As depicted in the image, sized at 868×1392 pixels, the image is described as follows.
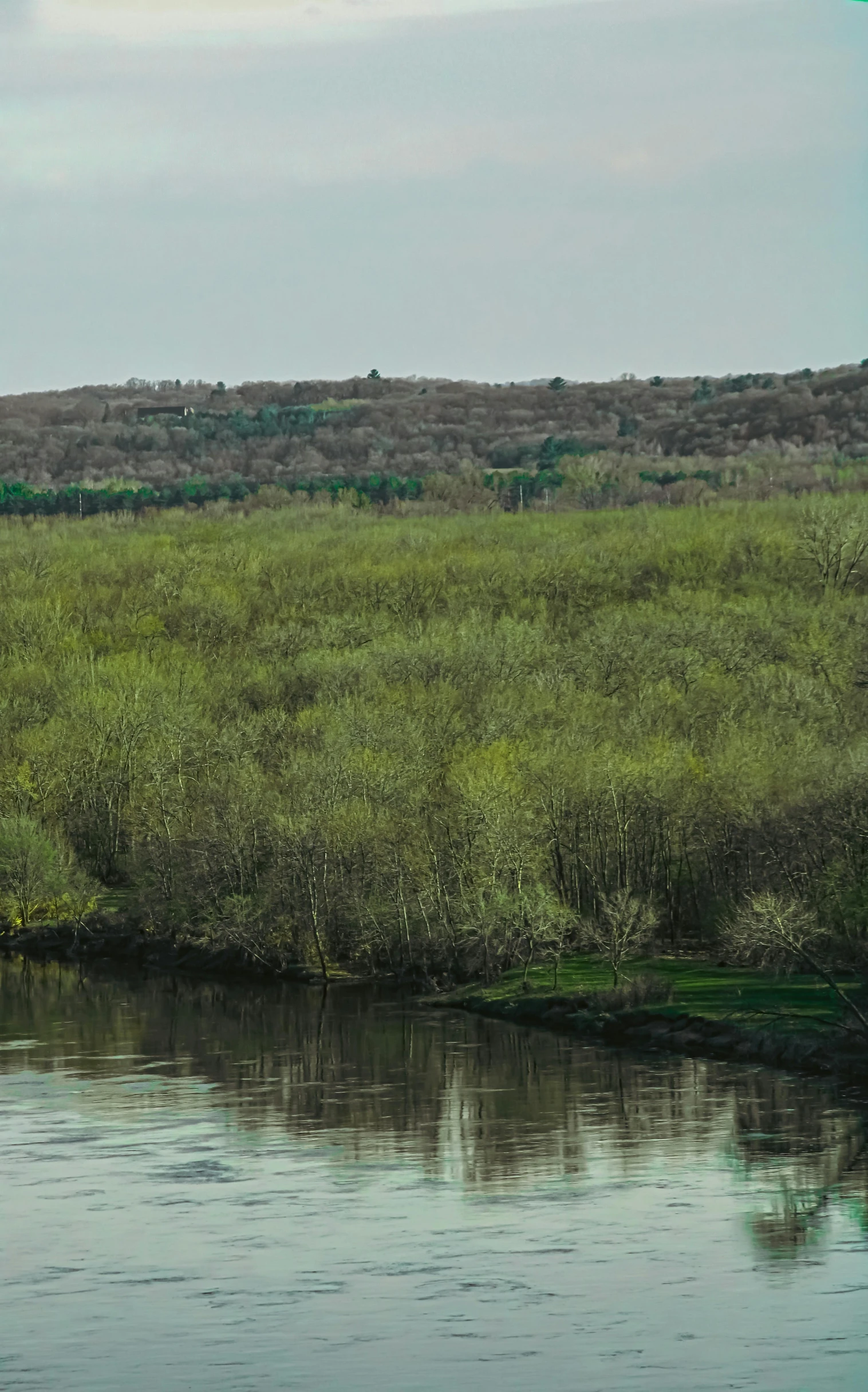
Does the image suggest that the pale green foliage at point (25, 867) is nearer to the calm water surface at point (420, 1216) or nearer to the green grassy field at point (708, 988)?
the calm water surface at point (420, 1216)

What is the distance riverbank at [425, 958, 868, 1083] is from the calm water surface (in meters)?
1.14

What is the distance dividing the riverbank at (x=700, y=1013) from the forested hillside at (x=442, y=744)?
6.10 ft

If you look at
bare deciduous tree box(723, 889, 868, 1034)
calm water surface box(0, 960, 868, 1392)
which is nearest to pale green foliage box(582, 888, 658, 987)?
bare deciduous tree box(723, 889, 868, 1034)

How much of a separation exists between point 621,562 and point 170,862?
7106 centimetres

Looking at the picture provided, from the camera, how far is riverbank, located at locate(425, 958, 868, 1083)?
46062mm

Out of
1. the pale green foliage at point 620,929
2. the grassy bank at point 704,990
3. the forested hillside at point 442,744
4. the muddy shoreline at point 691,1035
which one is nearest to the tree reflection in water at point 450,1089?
the muddy shoreline at point 691,1035

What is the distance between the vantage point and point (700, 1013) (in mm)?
49906

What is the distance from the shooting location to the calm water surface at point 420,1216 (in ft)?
90.6

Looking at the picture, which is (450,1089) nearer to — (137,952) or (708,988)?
(708,988)

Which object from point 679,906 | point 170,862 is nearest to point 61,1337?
point 679,906

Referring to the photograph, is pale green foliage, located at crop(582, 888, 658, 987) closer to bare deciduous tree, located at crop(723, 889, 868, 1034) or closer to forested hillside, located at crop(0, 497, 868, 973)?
forested hillside, located at crop(0, 497, 868, 973)

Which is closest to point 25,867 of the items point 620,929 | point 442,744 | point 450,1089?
point 442,744

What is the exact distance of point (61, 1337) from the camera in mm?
28609

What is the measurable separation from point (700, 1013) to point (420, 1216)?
52.9ft
